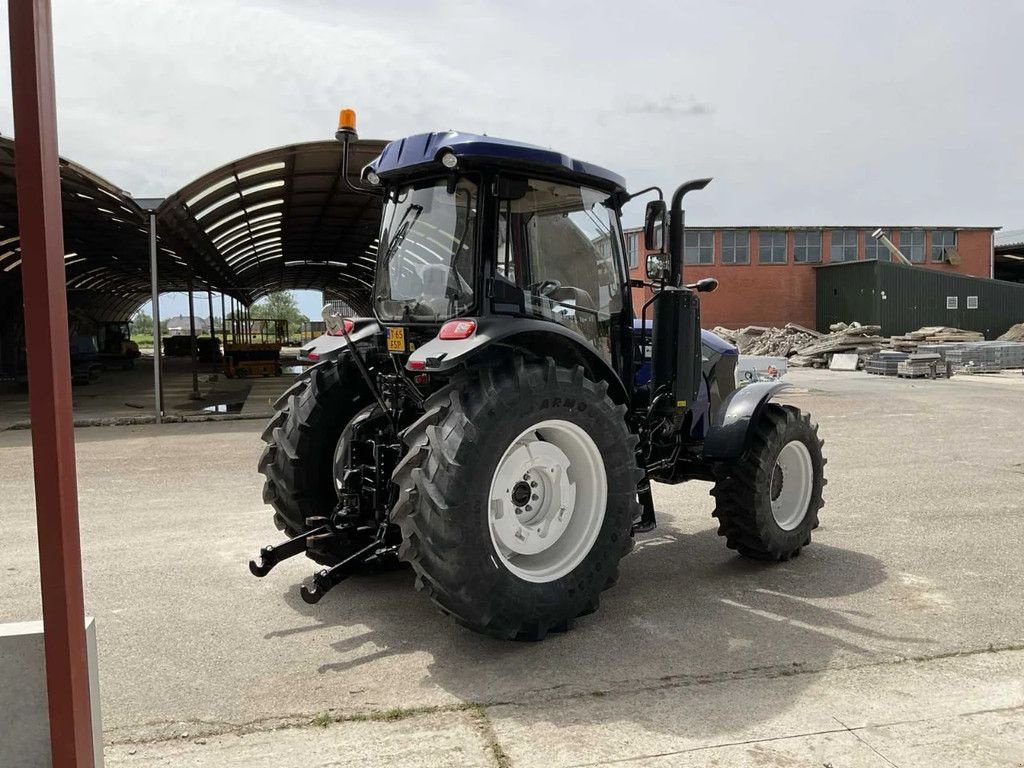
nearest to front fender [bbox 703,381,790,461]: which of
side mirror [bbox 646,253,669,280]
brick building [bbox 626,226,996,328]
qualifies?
side mirror [bbox 646,253,669,280]

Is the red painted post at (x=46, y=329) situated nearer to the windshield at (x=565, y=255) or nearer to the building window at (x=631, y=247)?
the windshield at (x=565, y=255)

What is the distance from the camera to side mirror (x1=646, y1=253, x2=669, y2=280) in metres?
4.71

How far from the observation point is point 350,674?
368 centimetres

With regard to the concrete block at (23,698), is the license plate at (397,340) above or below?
above

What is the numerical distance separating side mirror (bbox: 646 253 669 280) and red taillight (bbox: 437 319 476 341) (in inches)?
55.4

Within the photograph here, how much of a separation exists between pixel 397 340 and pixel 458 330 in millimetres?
683

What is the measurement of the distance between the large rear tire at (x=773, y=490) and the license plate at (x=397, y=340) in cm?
227

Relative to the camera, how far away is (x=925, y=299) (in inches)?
1460

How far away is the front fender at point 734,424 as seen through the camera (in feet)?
16.5

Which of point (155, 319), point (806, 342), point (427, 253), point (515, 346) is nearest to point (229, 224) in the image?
point (155, 319)

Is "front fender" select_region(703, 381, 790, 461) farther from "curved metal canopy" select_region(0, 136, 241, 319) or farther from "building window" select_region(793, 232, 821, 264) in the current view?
"building window" select_region(793, 232, 821, 264)

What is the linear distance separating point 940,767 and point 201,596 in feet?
12.5

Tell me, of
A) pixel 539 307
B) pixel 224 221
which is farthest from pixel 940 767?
pixel 224 221

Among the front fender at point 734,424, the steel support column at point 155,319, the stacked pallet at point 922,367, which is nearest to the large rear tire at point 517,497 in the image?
the front fender at point 734,424
